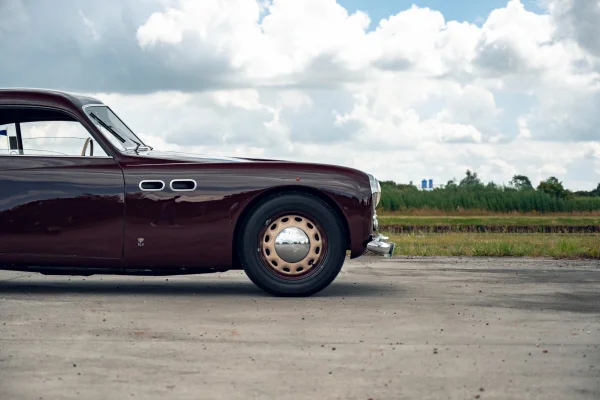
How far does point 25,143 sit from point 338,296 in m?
3.03

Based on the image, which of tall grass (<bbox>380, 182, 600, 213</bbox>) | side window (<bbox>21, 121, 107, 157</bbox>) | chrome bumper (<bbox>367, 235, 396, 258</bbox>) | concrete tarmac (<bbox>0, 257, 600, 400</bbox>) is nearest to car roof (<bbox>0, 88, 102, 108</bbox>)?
side window (<bbox>21, 121, 107, 157</bbox>)

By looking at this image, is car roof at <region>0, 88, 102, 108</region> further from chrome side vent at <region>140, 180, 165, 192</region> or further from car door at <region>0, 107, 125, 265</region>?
chrome side vent at <region>140, 180, 165, 192</region>

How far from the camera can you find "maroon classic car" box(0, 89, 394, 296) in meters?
8.53

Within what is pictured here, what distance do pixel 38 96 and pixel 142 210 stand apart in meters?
1.52

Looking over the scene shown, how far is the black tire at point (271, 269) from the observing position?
849 cm

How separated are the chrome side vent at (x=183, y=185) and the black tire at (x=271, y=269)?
53 centimetres

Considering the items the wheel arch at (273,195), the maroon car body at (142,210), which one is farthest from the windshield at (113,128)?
the wheel arch at (273,195)

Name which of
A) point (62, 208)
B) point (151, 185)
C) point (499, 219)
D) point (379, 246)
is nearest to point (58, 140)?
point (62, 208)

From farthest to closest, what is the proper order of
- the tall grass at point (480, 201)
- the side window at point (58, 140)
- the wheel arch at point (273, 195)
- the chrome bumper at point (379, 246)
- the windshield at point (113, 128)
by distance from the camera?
the tall grass at point (480, 201)
the windshield at point (113, 128)
the side window at point (58, 140)
the chrome bumper at point (379, 246)
the wheel arch at point (273, 195)

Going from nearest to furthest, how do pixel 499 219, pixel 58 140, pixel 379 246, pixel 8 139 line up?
pixel 379 246 → pixel 58 140 → pixel 8 139 → pixel 499 219

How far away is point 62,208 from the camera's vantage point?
8.59m

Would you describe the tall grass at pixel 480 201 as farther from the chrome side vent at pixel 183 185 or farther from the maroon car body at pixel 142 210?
the chrome side vent at pixel 183 185

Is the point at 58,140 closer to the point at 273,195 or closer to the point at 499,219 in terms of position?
the point at 273,195

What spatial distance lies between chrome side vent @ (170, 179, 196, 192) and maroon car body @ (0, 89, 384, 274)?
0.02 m
